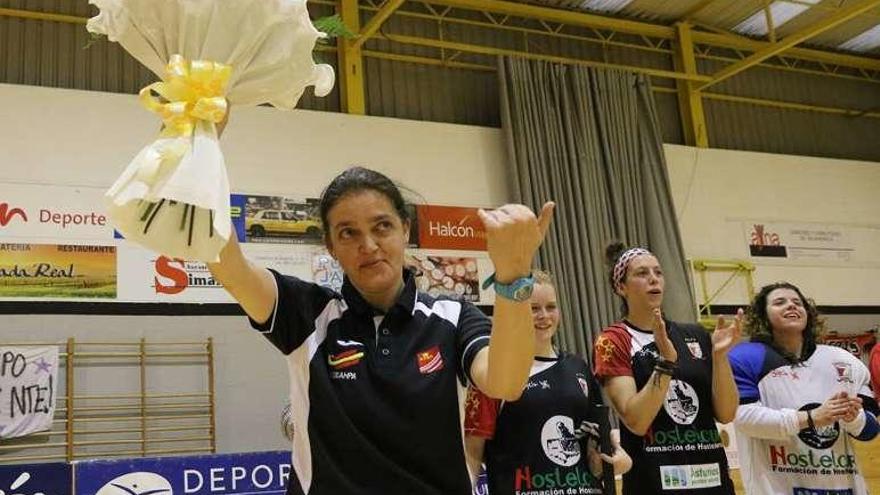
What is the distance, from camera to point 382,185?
1.55 metres

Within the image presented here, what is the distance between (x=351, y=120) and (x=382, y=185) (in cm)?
667

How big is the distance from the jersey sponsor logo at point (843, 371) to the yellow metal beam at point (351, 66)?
5900mm

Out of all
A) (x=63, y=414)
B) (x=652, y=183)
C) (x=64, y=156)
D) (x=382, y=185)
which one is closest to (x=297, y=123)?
(x=64, y=156)

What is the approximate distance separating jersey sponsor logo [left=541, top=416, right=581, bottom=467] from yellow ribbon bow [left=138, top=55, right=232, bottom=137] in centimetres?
160

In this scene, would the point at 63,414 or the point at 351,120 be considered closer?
the point at 63,414

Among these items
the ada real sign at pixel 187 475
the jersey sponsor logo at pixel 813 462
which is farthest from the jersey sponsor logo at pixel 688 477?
the ada real sign at pixel 187 475

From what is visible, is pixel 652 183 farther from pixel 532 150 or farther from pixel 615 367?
pixel 615 367

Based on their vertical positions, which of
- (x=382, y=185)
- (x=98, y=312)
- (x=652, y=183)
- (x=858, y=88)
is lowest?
(x=382, y=185)

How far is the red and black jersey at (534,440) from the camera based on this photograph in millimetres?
2467

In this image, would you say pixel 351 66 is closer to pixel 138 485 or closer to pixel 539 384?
pixel 138 485

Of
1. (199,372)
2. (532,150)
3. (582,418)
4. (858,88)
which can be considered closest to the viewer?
(582,418)

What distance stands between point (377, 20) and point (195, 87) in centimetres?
696

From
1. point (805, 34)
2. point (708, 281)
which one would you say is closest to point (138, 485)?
point (708, 281)

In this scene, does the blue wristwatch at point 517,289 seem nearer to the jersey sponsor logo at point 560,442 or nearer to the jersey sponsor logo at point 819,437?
the jersey sponsor logo at point 560,442
